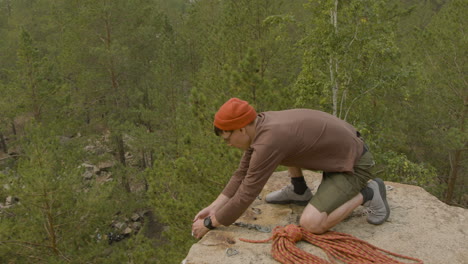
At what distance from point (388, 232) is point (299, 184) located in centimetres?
80

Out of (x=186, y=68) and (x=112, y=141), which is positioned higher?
(x=186, y=68)

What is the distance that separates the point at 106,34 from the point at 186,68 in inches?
129

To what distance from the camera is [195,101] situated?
203 inches

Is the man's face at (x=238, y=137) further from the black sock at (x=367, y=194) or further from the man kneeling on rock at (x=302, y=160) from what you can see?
the black sock at (x=367, y=194)

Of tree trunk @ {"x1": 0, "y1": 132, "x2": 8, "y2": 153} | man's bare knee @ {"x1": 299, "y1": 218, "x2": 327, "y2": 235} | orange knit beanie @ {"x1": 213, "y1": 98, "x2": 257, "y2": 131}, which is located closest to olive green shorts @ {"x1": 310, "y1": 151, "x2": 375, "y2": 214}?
man's bare knee @ {"x1": 299, "y1": 218, "x2": 327, "y2": 235}

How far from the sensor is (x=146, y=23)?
50.8 feet

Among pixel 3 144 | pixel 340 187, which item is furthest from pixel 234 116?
pixel 3 144

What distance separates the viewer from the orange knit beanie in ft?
7.92

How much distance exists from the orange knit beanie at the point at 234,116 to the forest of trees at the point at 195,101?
2.06m

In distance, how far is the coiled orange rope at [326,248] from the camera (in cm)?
238

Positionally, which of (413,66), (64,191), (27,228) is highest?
(413,66)

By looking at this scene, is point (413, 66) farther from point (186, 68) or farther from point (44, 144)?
point (186, 68)

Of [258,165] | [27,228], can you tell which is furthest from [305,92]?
[27,228]

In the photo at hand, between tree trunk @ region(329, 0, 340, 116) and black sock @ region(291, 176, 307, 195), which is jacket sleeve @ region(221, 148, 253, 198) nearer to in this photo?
black sock @ region(291, 176, 307, 195)
